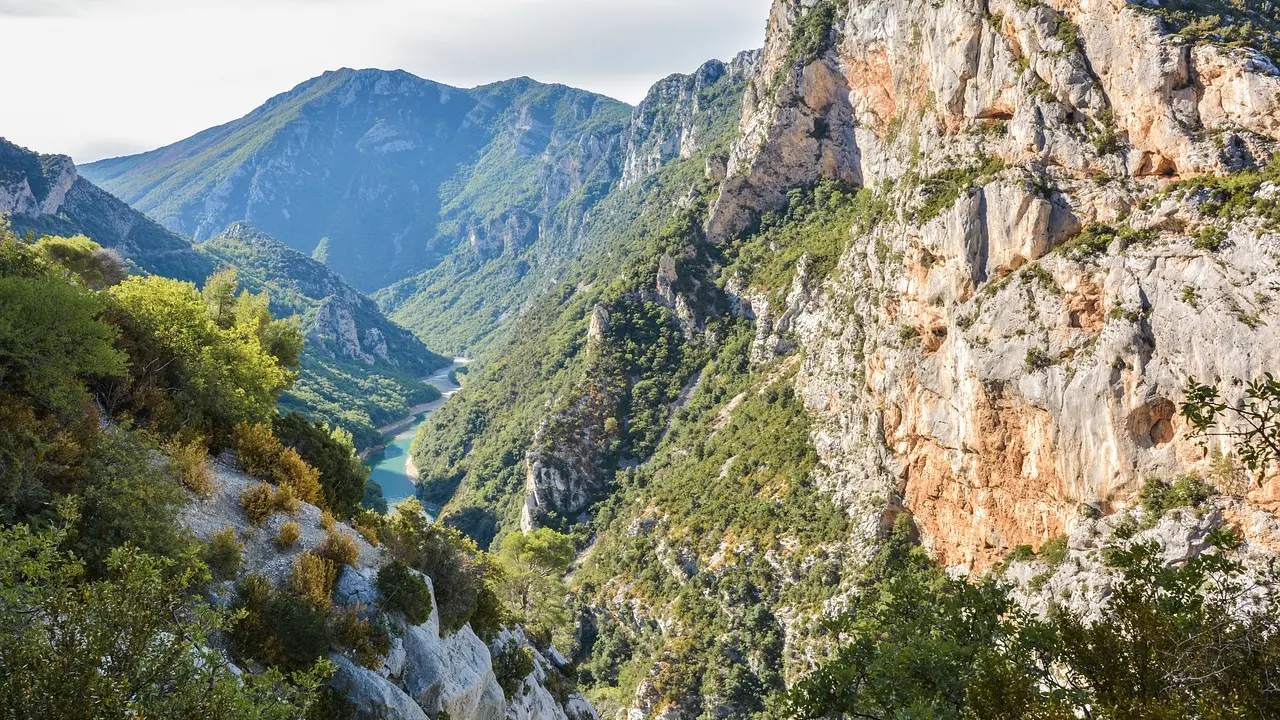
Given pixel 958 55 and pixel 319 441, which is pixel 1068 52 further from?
pixel 319 441

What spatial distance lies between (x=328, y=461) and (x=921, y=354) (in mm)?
34194

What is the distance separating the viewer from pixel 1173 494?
Result: 91.8ft

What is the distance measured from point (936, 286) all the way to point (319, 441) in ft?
114

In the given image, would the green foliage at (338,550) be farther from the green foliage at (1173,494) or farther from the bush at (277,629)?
the green foliage at (1173,494)

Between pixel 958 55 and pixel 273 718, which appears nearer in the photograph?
pixel 273 718

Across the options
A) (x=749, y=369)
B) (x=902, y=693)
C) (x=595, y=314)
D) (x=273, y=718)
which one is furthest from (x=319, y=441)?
(x=595, y=314)

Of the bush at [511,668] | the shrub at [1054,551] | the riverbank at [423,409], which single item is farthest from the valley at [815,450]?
the riverbank at [423,409]

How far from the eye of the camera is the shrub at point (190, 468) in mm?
16625

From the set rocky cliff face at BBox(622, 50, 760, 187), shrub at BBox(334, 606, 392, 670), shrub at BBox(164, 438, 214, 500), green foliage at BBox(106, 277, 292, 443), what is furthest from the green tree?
rocky cliff face at BBox(622, 50, 760, 187)

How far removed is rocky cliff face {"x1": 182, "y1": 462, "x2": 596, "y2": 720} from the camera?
14.2 m

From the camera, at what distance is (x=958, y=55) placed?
4516 centimetres

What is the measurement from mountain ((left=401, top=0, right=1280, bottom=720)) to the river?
1019 inches

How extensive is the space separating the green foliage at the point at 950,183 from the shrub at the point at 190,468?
3830 centimetres

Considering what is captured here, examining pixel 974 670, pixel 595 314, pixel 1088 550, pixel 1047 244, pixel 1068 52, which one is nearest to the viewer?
pixel 974 670
